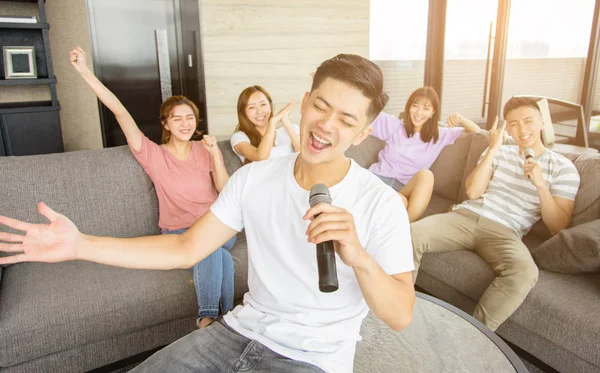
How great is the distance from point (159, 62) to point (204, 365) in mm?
4185

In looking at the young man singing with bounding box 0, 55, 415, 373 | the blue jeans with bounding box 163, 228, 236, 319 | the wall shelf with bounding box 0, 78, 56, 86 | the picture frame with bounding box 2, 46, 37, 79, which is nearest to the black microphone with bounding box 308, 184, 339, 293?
the young man singing with bounding box 0, 55, 415, 373

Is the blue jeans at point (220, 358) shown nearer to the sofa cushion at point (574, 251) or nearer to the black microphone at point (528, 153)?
the sofa cushion at point (574, 251)

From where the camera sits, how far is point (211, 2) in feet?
13.2

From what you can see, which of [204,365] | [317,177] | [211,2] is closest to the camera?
[204,365]

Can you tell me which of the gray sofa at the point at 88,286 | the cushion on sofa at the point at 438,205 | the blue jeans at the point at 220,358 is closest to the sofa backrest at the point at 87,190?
the gray sofa at the point at 88,286

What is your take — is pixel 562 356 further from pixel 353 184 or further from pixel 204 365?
pixel 204 365

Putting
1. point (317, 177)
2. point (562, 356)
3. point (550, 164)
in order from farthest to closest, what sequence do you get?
1. point (550, 164)
2. point (562, 356)
3. point (317, 177)

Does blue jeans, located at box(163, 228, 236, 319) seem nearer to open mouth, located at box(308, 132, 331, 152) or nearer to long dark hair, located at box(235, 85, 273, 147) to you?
long dark hair, located at box(235, 85, 273, 147)

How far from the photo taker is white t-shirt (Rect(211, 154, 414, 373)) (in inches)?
43.8

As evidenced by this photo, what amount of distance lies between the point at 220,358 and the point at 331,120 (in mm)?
654

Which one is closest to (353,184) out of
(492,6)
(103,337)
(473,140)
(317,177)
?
(317,177)

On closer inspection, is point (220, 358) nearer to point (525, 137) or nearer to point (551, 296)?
point (551, 296)

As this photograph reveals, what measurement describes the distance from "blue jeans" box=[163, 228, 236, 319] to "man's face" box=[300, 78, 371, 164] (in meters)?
0.99

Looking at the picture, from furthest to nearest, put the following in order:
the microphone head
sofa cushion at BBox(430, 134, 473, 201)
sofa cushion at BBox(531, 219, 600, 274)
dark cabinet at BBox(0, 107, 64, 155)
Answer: dark cabinet at BBox(0, 107, 64, 155)
sofa cushion at BBox(430, 134, 473, 201)
sofa cushion at BBox(531, 219, 600, 274)
the microphone head
